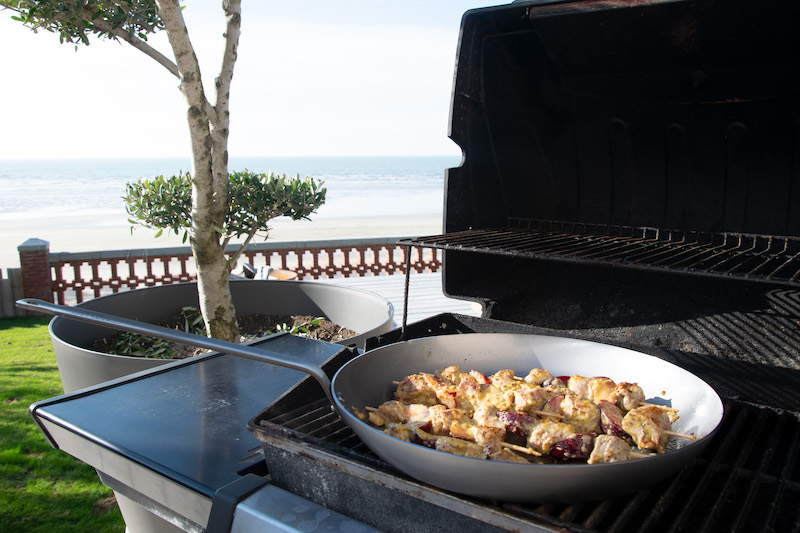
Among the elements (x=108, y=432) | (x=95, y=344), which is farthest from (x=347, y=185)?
(x=108, y=432)

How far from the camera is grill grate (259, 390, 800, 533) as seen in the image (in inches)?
37.2

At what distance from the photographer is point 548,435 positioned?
1224 mm

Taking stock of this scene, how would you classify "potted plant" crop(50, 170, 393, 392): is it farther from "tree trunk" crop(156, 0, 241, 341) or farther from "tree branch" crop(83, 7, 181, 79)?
"tree branch" crop(83, 7, 181, 79)

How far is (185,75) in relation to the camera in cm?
348

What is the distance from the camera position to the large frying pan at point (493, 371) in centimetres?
95

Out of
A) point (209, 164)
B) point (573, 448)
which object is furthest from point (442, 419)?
point (209, 164)

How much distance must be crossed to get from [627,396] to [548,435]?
0.29 meters

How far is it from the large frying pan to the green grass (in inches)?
97.1

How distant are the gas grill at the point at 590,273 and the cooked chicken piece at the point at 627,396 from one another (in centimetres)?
17

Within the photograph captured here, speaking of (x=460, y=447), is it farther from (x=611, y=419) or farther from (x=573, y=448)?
(x=611, y=419)

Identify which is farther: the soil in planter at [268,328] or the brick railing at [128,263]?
the brick railing at [128,263]

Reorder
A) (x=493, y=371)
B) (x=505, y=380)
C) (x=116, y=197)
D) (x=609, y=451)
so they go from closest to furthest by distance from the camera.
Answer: (x=609, y=451) → (x=505, y=380) → (x=493, y=371) → (x=116, y=197)

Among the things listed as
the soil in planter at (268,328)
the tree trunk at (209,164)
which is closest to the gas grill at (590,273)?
the tree trunk at (209,164)

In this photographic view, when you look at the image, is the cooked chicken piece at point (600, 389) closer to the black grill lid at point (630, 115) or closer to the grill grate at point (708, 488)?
the grill grate at point (708, 488)
